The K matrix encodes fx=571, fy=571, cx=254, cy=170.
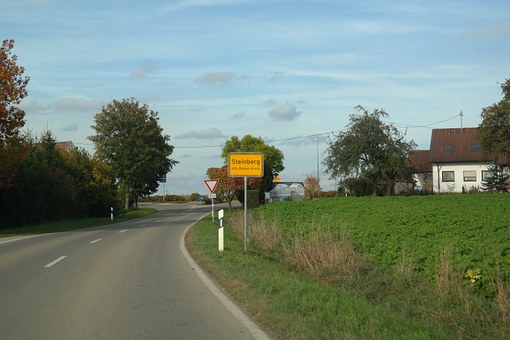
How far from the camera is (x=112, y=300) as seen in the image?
9.71 m

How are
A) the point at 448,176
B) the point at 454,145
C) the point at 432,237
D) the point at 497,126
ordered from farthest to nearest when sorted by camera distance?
1. the point at 454,145
2. the point at 448,176
3. the point at 497,126
4. the point at 432,237

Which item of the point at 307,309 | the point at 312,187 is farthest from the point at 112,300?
the point at 312,187

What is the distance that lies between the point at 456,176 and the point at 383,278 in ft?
195

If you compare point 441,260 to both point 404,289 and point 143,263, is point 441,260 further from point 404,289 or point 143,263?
point 143,263

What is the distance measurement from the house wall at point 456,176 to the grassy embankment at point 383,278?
167 feet

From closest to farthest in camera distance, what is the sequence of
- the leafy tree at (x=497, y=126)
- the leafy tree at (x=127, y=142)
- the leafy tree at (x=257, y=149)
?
the leafy tree at (x=497, y=126) → the leafy tree at (x=127, y=142) → the leafy tree at (x=257, y=149)

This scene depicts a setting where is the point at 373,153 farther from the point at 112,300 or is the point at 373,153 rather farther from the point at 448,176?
the point at 112,300

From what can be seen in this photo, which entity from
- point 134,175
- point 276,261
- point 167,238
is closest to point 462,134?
point 134,175

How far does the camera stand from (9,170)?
29453 millimetres

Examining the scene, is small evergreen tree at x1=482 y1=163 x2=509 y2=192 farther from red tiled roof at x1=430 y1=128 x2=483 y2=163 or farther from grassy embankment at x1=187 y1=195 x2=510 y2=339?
grassy embankment at x1=187 y1=195 x2=510 y2=339

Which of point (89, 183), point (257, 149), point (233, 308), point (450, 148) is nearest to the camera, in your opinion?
point (233, 308)

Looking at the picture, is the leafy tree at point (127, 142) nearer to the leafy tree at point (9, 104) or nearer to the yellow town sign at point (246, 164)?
the leafy tree at point (9, 104)

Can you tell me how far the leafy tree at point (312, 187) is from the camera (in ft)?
223

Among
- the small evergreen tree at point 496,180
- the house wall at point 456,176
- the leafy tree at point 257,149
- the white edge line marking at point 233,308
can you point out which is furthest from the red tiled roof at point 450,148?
the white edge line marking at point 233,308
